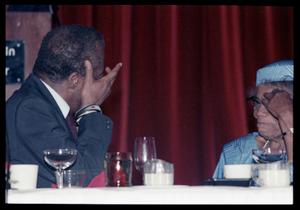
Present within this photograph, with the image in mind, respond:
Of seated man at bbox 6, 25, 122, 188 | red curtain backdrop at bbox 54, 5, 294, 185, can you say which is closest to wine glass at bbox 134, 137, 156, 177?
seated man at bbox 6, 25, 122, 188

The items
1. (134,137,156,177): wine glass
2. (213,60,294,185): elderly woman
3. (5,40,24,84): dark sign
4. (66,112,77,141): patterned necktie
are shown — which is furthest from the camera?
(5,40,24,84): dark sign

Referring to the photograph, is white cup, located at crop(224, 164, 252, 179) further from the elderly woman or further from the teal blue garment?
the teal blue garment

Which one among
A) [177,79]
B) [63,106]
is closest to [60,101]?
[63,106]

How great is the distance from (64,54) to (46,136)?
1.39 feet

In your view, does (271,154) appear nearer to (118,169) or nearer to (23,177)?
(118,169)

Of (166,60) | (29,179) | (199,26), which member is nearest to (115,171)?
(29,179)

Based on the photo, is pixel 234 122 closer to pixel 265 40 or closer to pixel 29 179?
pixel 265 40

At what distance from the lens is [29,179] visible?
0.98 metres

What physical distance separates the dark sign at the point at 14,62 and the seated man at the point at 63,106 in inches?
18.3

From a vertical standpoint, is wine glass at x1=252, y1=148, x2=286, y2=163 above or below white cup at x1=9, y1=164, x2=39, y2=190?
above

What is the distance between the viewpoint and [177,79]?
105 inches

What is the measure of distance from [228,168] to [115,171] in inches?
15.3

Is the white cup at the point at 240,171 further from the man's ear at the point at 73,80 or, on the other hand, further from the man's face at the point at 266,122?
the man's ear at the point at 73,80

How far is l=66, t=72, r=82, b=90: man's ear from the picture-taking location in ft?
4.87
